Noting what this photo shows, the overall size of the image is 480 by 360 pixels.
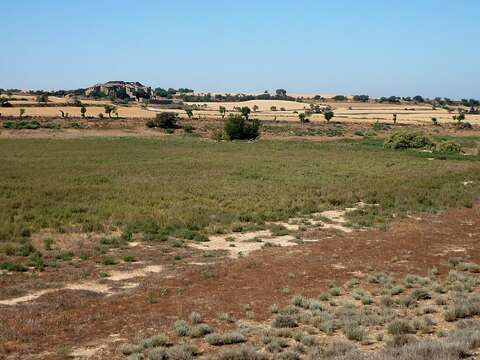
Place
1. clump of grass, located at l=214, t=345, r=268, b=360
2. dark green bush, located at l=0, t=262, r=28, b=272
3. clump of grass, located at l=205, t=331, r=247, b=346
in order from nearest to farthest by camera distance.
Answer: clump of grass, located at l=214, t=345, r=268, b=360 → clump of grass, located at l=205, t=331, r=247, b=346 → dark green bush, located at l=0, t=262, r=28, b=272

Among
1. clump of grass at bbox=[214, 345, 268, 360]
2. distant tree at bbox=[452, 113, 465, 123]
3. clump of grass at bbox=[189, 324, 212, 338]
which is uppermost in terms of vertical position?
distant tree at bbox=[452, 113, 465, 123]

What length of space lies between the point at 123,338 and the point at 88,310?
7.08ft

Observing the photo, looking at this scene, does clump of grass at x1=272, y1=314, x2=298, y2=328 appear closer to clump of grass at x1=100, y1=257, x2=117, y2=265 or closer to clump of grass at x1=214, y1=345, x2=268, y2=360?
clump of grass at x1=214, y1=345, x2=268, y2=360

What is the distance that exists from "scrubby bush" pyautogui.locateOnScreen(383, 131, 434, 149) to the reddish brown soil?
45559 millimetres

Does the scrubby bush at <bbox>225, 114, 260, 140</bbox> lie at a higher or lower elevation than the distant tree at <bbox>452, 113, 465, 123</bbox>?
lower

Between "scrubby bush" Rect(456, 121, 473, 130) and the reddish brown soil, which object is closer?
the reddish brown soil

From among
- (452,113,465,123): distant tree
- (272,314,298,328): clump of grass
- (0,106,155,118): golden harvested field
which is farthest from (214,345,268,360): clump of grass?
(452,113,465,123): distant tree

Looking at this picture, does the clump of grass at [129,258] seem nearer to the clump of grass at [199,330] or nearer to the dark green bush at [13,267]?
the dark green bush at [13,267]

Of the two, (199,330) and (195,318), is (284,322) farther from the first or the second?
(195,318)

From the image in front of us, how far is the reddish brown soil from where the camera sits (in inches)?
430

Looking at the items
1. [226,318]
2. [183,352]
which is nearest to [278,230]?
[226,318]

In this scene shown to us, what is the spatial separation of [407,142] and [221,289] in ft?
188

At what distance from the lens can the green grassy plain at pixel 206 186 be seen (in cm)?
2343

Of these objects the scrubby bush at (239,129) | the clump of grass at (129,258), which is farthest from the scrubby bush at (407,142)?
the clump of grass at (129,258)
